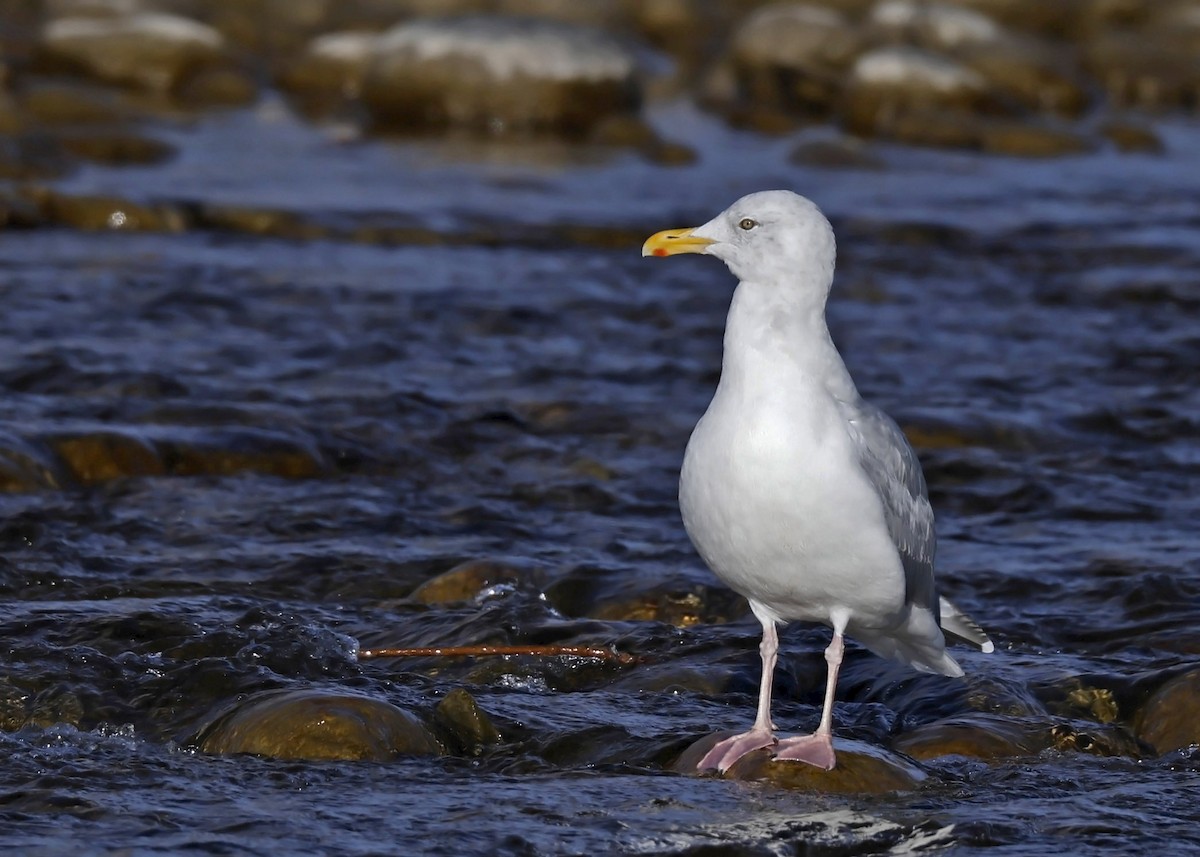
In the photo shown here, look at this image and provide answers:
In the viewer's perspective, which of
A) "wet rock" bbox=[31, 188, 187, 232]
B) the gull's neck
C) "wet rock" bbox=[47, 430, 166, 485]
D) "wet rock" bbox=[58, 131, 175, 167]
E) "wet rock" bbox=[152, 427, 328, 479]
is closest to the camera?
the gull's neck

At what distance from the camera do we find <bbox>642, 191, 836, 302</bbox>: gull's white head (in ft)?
16.4

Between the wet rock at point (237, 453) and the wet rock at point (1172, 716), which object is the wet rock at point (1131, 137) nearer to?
the wet rock at point (237, 453)

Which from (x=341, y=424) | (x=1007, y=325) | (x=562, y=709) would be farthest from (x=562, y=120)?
(x=562, y=709)

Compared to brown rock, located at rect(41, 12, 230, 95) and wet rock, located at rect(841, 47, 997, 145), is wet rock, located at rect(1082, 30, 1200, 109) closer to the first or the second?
wet rock, located at rect(841, 47, 997, 145)

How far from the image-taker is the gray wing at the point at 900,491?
4957 millimetres

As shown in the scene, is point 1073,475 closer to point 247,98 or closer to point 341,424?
point 341,424

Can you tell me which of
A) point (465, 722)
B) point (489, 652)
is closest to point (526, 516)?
point (489, 652)

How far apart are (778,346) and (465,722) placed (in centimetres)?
139

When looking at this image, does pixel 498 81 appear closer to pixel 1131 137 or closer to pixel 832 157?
pixel 832 157

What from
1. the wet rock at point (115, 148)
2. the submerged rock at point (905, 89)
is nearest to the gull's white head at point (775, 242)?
the wet rock at point (115, 148)

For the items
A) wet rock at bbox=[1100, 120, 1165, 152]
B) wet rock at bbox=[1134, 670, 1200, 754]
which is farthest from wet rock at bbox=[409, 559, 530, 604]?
wet rock at bbox=[1100, 120, 1165, 152]

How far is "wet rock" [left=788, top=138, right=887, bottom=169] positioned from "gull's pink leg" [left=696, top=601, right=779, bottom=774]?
12.2m

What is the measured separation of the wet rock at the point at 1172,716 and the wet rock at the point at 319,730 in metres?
2.09

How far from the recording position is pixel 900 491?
5.11 meters
